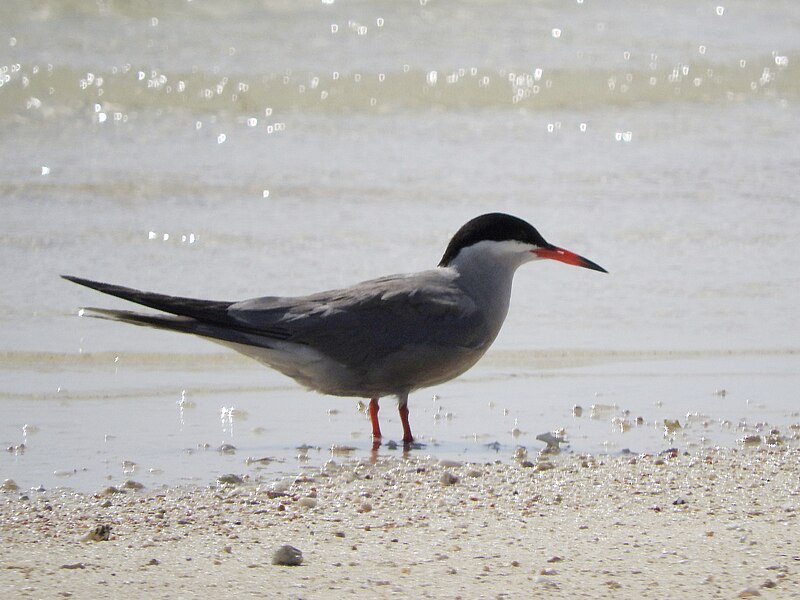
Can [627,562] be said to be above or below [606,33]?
below

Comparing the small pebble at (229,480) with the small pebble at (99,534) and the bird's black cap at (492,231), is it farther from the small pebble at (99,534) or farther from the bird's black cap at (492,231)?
the bird's black cap at (492,231)

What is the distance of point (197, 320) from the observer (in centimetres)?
506

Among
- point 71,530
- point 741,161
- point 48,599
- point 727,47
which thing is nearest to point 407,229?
point 741,161

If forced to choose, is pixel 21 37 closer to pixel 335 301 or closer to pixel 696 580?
pixel 335 301

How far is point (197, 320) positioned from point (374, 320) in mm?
618

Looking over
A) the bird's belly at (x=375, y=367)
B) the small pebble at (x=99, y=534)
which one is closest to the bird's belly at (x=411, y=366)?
the bird's belly at (x=375, y=367)

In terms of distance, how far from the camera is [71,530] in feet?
12.1

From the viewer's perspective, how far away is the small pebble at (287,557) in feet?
11.0

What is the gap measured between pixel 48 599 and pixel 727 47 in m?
11.0

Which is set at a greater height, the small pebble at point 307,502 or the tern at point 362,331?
the tern at point 362,331

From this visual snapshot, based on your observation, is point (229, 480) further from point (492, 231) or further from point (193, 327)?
point (492, 231)

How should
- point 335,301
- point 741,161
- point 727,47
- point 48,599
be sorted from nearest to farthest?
point 48,599, point 335,301, point 741,161, point 727,47

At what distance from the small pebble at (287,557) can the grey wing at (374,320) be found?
178cm

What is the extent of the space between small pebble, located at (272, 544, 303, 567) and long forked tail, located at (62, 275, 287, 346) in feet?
5.56
